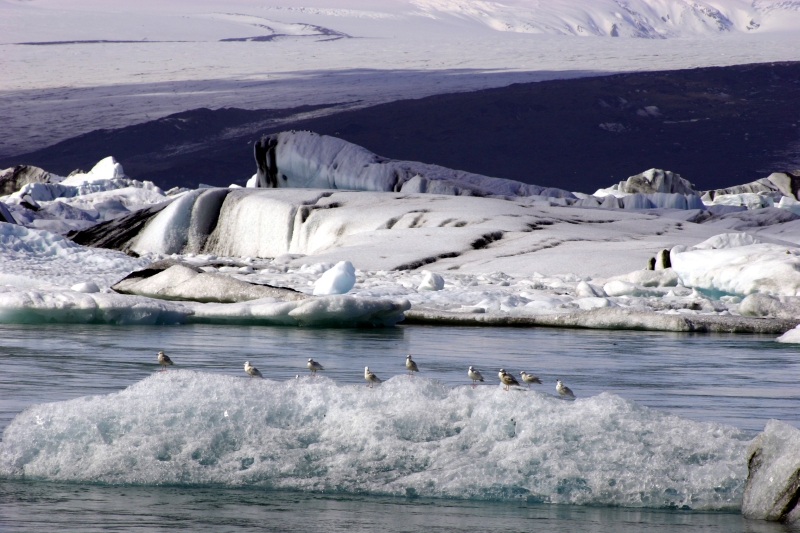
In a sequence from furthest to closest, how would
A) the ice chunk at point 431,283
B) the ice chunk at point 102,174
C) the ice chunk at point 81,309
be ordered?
the ice chunk at point 102,174
the ice chunk at point 431,283
the ice chunk at point 81,309

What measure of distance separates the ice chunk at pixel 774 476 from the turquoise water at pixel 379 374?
0.09 metres

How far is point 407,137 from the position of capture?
82.2 metres

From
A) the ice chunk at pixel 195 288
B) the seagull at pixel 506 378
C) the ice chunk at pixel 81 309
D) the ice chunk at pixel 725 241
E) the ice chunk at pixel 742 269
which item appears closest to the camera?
the seagull at pixel 506 378

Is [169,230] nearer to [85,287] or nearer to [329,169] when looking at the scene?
[329,169]

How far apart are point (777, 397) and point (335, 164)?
19671mm

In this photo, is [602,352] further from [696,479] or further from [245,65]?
[245,65]

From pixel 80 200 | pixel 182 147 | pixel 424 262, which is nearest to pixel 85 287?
pixel 424 262

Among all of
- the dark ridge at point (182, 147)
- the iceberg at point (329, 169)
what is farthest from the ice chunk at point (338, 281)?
the dark ridge at point (182, 147)

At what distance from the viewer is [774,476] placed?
3619mm

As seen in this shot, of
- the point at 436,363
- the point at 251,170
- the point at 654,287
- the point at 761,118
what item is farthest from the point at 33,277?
the point at 761,118

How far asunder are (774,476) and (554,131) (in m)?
80.3

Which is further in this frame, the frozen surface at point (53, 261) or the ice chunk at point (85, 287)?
the frozen surface at point (53, 261)

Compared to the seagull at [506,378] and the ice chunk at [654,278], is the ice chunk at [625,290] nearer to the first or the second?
the ice chunk at [654,278]

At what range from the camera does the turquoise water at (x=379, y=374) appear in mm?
3473
